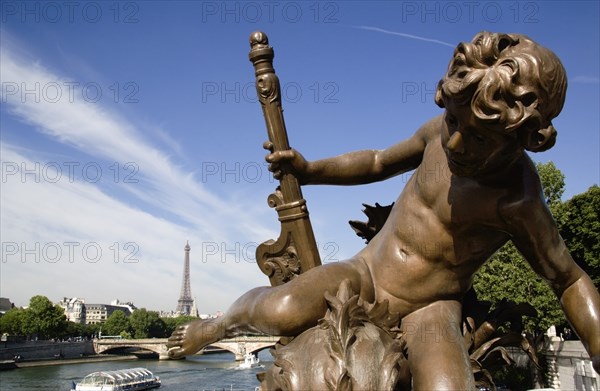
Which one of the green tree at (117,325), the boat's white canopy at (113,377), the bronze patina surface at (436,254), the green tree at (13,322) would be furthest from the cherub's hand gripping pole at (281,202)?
the green tree at (117,325)

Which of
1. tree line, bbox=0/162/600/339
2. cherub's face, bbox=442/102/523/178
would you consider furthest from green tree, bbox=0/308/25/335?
cherub's face, bbox=442/102/523/178

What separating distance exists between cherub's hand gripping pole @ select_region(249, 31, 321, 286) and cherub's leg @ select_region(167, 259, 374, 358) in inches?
18.2

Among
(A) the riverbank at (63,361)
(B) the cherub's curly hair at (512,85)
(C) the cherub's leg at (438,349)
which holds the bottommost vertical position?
(A) the riverbank at (63,361)

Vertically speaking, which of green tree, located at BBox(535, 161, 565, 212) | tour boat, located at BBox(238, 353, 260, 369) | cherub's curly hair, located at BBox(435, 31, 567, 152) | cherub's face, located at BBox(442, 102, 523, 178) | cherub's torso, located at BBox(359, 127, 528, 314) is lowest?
tour boat, located at BBox(238, 353, 260, 369)

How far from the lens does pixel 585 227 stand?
22234 mm

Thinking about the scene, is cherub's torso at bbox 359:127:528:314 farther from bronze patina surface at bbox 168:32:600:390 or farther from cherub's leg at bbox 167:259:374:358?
cherub's leg at bbox 167:259:374:358

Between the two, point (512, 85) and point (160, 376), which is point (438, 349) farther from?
point (160, 376)

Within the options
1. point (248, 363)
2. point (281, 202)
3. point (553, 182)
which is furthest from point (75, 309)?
point (281, 202)

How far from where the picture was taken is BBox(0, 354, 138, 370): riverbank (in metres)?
48.2

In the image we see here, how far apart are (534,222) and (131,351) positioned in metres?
74.9

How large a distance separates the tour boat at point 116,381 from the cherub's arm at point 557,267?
34.8 metres

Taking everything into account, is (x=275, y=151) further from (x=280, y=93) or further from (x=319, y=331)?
(x=319, y=331)

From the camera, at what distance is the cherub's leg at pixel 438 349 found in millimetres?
2652

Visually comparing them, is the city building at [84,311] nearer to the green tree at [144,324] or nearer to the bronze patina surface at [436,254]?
the green tree at [144,324]
